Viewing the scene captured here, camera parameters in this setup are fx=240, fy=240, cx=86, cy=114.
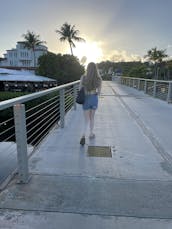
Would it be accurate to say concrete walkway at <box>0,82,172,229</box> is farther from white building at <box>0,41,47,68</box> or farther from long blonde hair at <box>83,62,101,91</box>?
white building at <box>0,41,47,68</box>

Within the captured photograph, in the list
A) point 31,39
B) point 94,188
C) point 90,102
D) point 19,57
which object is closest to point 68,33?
point 31,39

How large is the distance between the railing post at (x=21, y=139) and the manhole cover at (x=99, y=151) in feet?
4.24

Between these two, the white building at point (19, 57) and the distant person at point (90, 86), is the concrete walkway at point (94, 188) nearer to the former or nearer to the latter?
the distant person at point (90, 86)

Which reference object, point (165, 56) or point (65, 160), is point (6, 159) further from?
point (165, 56)

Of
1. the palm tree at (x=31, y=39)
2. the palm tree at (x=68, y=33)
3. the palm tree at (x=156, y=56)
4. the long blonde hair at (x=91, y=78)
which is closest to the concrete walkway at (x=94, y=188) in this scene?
the long blonde hair at (x=91, y=78)

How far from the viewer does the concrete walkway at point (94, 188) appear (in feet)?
7.29

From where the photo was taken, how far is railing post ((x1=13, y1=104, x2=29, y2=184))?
2637 millimetres

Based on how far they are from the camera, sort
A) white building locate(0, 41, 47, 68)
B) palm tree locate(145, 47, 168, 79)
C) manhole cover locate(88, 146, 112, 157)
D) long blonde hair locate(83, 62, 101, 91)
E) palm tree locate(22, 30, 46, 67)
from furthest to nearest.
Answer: white building locate(0, 41, 47, 68) → palm tree locate(22, 30, 46, 67) → palm tree locate(145, 47, 168, 79) → long blonde hair locate(83, 62, 101, 91) → manhole cover locate(88, 146, 112, 157)

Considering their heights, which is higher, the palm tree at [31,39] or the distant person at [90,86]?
the palm tree at [31,39]

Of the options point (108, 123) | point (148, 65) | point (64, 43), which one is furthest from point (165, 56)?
point (108, 123)

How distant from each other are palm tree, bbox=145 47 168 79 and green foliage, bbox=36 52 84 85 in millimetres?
12372

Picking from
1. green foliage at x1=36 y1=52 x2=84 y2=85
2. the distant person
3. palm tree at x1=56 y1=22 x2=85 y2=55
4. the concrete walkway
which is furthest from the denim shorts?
palm tree at x1=56 y1=22 x2=85 y2=55

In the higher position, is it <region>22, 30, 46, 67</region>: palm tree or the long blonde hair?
<region>22, 30, 46, 67</region>: palm tree

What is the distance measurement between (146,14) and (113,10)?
2218mm
